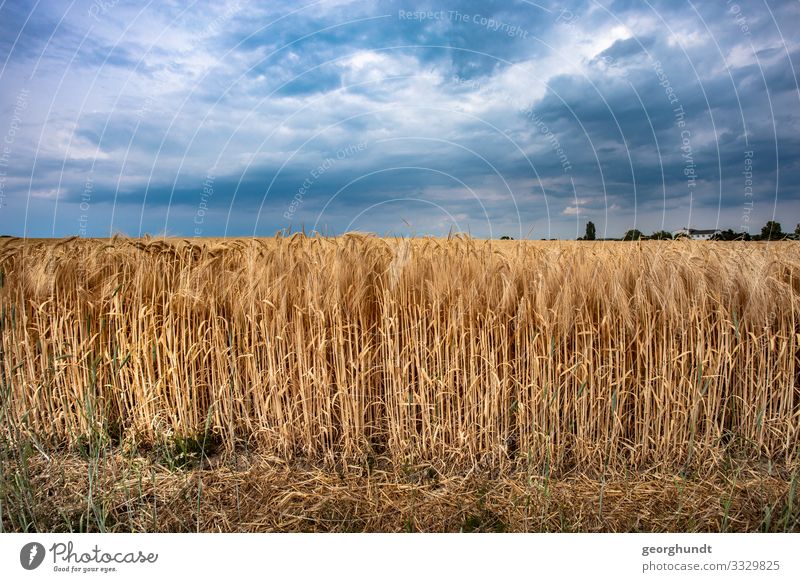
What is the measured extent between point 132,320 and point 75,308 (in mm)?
622

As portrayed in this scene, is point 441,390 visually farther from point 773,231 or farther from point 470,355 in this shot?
point 773,231

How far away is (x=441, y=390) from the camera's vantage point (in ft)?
11.8

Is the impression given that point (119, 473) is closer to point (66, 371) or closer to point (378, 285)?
point (66, 371)

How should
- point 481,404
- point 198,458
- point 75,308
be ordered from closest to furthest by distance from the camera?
point 481,404 < point 198,458 < point 75,308

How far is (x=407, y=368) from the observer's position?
3660mm

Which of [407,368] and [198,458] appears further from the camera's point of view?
[198,458]
